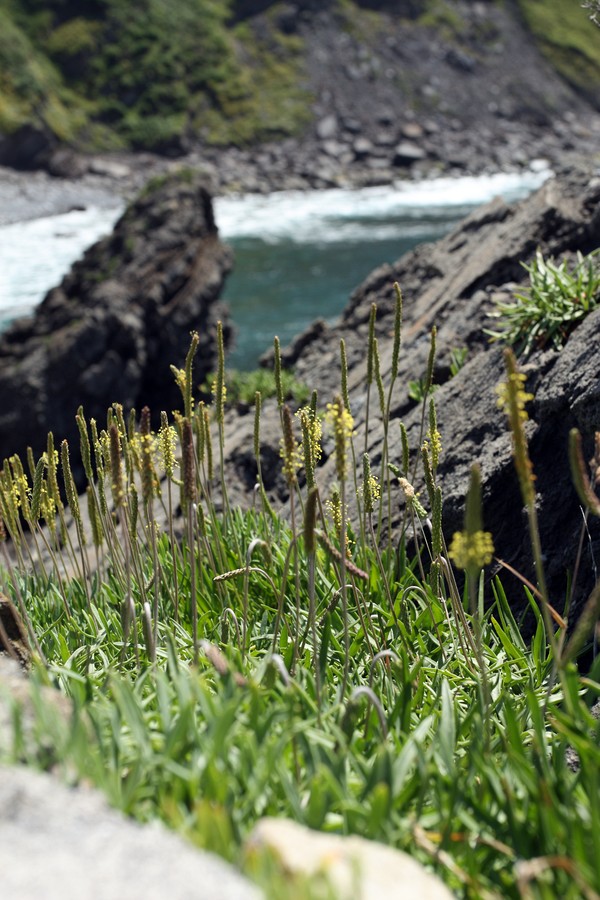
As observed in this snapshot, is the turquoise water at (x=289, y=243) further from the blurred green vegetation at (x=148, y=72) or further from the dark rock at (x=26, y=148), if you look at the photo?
the blurred green vegetation at (x=148, y=72)

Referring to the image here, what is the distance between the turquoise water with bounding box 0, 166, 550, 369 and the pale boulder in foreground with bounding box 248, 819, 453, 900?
23566 millimetres

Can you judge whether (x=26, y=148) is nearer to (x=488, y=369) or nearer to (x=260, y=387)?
(x=260, y=387)

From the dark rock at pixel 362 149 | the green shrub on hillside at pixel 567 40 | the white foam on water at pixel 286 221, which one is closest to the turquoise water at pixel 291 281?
the white foam on water at pixel 286 221

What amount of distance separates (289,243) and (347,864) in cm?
4047

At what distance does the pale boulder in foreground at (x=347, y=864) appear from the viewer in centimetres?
254

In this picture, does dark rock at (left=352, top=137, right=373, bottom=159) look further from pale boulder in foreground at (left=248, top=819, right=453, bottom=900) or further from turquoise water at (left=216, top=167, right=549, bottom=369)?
pale boulder in foreground at (left=248, top=819, right=453, bottom=900)

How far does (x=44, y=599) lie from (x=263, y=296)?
27.9 m

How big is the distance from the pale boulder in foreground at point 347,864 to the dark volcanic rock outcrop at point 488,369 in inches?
104

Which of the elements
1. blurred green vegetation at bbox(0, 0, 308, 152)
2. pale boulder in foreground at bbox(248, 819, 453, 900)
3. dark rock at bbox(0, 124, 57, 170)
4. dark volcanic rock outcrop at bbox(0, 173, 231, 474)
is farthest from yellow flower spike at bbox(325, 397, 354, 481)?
blurred green vegetation at bbox(0, 0, 308, 152)

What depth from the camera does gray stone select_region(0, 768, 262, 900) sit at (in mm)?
2406

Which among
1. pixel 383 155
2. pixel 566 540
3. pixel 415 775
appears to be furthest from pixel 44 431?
pixel 383 155

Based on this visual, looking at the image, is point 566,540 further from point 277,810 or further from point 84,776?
point 84,776

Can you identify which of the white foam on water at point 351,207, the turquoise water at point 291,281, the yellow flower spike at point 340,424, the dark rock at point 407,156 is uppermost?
the yellow flower spike at point 340,424

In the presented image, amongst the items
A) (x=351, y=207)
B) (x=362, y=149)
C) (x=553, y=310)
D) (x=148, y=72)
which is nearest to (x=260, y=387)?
(x=553, y=310)
